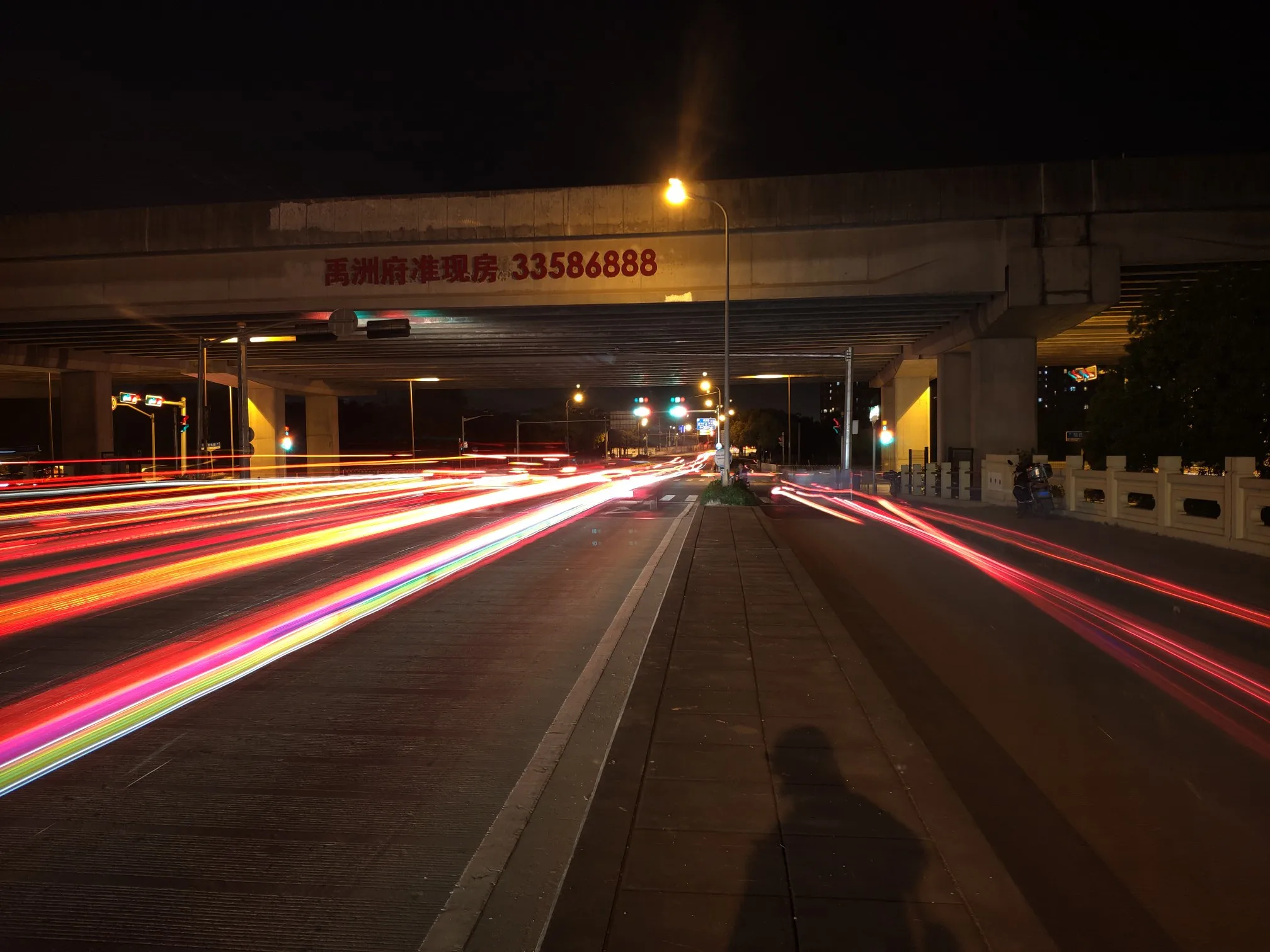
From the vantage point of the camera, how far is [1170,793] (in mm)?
4844

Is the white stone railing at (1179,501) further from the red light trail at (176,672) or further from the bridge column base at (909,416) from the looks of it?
the bridge column base at (909,416)

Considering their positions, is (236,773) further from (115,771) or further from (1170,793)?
(1170,793)

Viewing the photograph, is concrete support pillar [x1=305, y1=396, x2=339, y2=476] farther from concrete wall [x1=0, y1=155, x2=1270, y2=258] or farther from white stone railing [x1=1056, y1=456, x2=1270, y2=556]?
white stone railing [x1=1056, y1=456, x2=1270, y2=556]

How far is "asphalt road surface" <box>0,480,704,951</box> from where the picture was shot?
11.6 ft

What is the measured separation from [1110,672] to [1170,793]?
2746mm

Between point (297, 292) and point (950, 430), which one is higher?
point (297, 292)

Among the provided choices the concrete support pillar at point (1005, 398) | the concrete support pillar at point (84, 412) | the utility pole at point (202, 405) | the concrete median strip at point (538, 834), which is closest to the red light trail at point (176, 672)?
the concrete median strip at point (538, 834)

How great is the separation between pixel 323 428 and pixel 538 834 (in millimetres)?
61556

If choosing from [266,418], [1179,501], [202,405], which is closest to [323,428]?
[266,418]

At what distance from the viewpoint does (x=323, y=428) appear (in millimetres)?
61562

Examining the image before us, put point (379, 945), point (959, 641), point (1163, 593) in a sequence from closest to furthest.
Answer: point (379, 945)
point (959, 641)
point (1163, 593)

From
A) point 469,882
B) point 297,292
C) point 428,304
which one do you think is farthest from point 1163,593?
point 297,292

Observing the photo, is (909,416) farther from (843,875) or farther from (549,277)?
(843,875)

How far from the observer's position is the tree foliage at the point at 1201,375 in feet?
63.6
